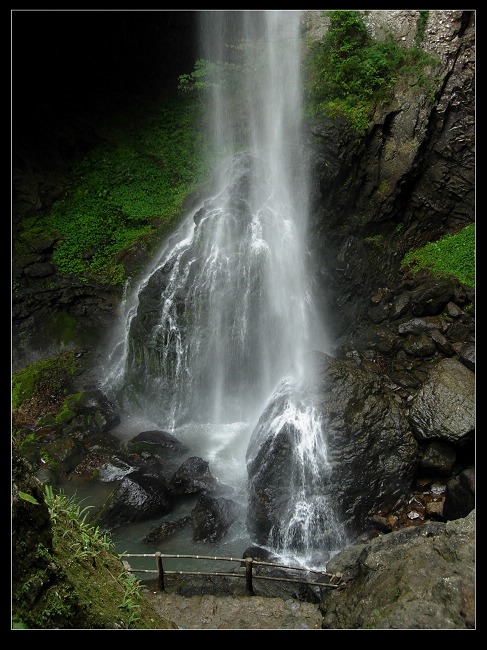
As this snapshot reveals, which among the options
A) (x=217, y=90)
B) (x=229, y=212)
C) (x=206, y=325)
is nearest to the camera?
(x=206, y=325)

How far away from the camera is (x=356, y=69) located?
37.7ft

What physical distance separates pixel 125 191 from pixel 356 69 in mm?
7528

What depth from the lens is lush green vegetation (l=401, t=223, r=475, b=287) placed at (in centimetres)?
1026

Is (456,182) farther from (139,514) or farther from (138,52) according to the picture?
(138,52)

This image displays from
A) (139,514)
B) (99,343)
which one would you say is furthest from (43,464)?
(99,343)

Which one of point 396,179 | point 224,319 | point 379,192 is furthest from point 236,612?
point 396,179

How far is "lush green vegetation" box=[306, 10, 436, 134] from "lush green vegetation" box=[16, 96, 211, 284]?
167 inches

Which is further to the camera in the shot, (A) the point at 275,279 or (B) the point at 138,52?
(B) the point at 138,52

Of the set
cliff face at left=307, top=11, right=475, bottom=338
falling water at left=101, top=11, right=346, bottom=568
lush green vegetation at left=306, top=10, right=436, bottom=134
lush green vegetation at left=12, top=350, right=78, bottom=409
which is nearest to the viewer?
falling water at left=101, top=11, right=346, bottom=568

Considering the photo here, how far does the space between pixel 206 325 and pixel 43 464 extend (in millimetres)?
4587

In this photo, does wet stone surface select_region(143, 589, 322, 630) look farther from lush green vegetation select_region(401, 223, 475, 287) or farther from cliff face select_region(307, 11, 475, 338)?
lush green vegetation select_region(401, 223, 475, 287)

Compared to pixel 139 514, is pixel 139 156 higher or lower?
higher

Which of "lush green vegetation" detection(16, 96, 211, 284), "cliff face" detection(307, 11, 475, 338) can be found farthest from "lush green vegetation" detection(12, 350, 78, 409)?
"cliff face" detection(307, 11, 475, 338)

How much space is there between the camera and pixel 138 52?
49.3 ft
